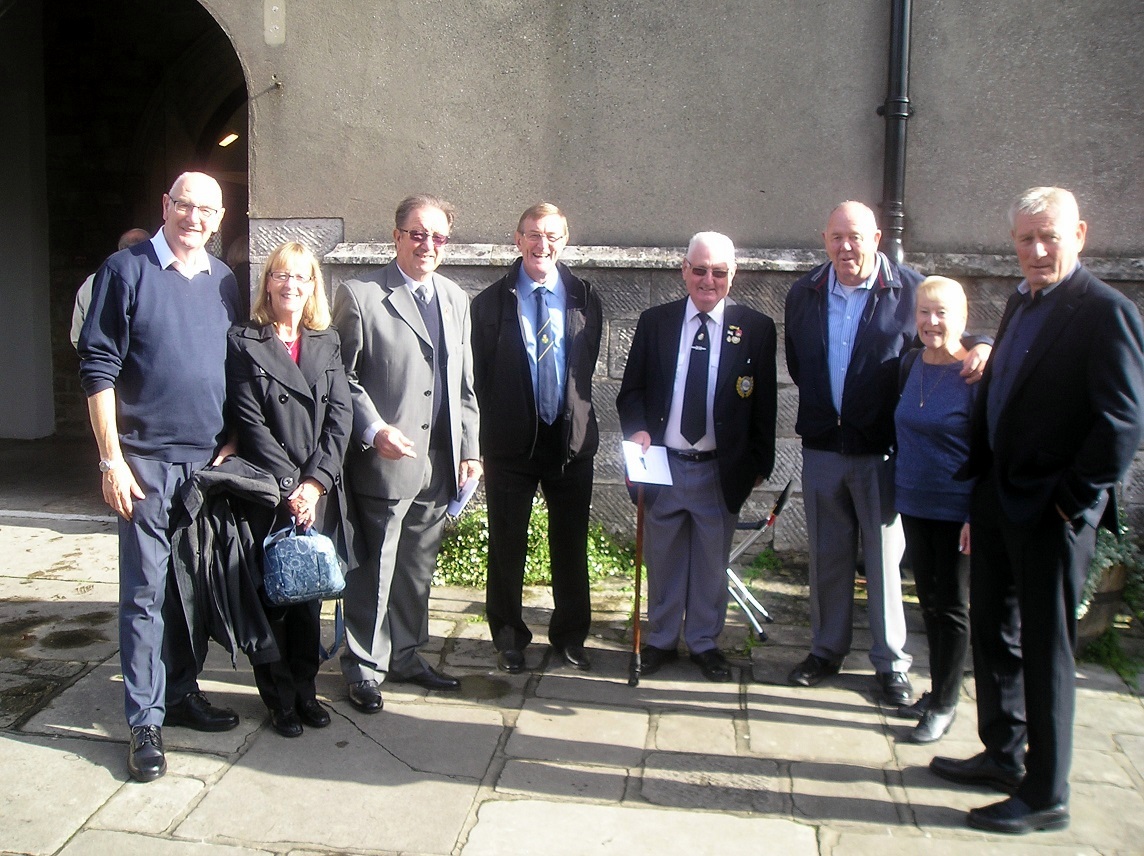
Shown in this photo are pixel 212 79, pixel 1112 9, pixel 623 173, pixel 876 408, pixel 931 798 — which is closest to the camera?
pixel 931 798

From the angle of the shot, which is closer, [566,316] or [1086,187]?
[566,316]

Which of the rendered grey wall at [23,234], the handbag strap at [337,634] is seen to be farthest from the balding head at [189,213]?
the rendered grey wall at [23,234]

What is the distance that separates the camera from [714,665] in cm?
427

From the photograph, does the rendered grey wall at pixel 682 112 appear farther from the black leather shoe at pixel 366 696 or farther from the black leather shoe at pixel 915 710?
the black leather shoe at pixel 366 696

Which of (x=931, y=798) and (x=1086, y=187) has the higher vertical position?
(x=1086, y=187)

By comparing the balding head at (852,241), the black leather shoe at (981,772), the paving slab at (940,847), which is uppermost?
the balding head at (852,241)

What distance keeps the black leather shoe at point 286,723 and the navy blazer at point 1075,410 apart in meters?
2.49

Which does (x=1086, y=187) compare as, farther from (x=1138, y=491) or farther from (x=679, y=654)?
(x=679, y=654)

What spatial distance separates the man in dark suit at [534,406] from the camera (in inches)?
163

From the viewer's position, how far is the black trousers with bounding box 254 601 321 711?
12.1 feet

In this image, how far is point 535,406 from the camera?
416 centimetres

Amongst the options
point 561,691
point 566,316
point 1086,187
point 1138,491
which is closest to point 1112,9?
point 1086,187

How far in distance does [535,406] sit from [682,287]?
177 cm

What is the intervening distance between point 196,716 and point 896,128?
4333 millimetres
